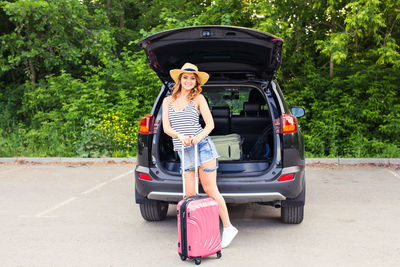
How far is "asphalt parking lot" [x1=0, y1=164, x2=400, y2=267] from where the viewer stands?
406 cm

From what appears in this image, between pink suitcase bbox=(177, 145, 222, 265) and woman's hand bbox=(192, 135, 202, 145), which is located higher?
woman's hand bbox=(192, 135, 202, 145)

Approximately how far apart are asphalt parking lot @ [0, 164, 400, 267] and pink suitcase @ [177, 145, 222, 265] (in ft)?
0.40

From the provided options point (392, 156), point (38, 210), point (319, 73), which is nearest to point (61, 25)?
point (319, 73)

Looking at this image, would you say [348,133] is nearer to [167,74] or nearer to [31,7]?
[167,74]

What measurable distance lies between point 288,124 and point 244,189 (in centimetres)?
86

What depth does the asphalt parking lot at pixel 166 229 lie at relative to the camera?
406cm

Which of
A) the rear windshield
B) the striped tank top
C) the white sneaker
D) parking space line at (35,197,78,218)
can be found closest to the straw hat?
the striped tank top

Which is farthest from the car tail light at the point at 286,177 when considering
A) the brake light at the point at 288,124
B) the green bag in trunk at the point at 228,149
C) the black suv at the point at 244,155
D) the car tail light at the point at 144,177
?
the car tail light at the point at 144,177

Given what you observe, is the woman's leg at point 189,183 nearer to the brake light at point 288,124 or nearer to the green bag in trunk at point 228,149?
the green bag in trunk at point 228,149

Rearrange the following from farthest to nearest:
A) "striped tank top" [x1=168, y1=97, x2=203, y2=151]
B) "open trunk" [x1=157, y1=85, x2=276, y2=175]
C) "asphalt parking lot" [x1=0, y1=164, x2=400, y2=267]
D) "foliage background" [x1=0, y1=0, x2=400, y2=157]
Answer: "foliage background" [x1=0, y1=0, x2=400, y2=157] → "open trunk" [x1=157, y1=85, x2=276, y2=175] → "striped tank top" [x1=168, y1=97, x2=203, y2=151] → "asphalt parking lot" [x1=0, y1=164, x2=400, y2=267]

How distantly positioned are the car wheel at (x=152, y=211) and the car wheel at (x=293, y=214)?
1.46 metres

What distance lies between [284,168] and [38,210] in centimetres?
345

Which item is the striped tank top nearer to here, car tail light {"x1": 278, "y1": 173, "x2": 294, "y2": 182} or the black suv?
the black suv

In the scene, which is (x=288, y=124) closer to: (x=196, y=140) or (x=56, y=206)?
(x=196, y=140)
